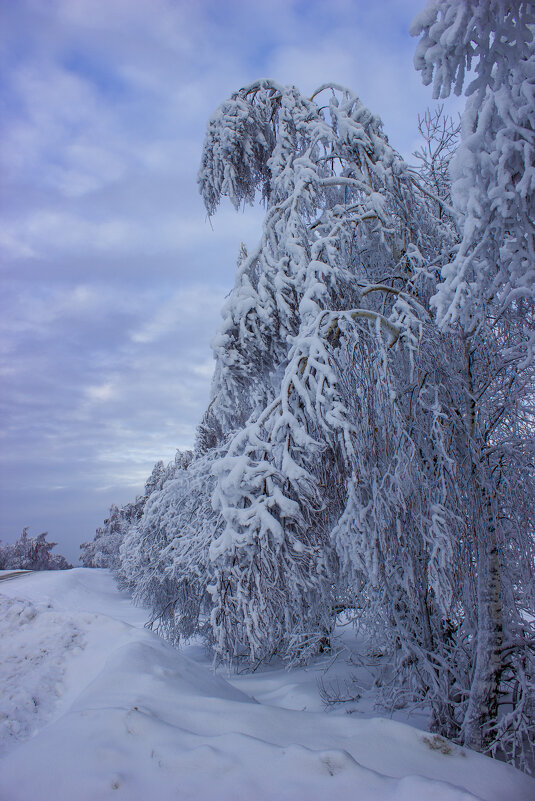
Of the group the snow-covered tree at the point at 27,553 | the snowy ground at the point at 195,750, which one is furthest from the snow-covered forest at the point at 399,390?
the snow-covered tree at the point at 27,553

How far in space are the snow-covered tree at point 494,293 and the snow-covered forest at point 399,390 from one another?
2cm

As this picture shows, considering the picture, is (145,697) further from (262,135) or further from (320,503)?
(262,135)

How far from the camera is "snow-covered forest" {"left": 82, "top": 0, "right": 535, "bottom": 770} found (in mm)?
2725

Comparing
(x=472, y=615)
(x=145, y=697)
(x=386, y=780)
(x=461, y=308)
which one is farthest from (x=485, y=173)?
(x=145, y=697)

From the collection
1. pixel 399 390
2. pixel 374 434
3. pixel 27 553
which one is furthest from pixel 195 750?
pixel 27 553

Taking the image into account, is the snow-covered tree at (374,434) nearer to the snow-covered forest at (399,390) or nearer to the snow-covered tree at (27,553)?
the snow-covered forest at (399,390)

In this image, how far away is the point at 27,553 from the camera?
1726 inches

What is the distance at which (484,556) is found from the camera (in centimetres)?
400

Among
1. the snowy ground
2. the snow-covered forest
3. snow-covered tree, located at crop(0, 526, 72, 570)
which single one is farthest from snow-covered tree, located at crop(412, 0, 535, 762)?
snow-covered tree, located at crop(0, 526, 72, 570)

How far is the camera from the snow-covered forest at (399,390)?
2.72 meters

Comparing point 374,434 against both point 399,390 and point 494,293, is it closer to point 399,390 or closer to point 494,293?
point 399,390

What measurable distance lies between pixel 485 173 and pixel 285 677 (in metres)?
8.83

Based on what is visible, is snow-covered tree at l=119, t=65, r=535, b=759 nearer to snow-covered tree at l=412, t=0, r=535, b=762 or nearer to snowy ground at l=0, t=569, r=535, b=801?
snow-covered tree at l=412, t=0, r=535, b=762

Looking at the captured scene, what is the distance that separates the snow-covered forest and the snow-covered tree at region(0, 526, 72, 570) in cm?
4684
